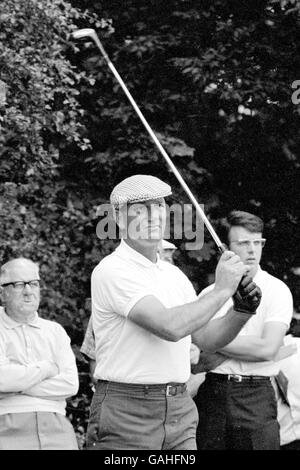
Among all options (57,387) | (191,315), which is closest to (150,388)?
(191,315)

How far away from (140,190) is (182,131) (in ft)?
15.5

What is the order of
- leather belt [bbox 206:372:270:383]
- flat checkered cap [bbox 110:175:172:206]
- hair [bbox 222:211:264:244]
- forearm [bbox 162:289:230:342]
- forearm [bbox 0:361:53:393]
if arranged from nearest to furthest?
forearm [bbox 162:289:230:342]
flat checkered cap [bbox 110:175:172:206]
forearm [bbox 0:361:53:393]
leather belt [bbox 206:372:270:383]
hair [bbox 222:211:264:244]

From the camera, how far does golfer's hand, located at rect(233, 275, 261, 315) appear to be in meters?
4.50

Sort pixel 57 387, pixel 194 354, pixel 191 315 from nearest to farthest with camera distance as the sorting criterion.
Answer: pixel 191 315 < pixel 57 387 < pixel 194 354

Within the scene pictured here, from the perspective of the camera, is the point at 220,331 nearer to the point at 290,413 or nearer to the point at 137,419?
the point at 137,419

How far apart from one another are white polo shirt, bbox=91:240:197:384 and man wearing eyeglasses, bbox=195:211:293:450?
1.35 meters

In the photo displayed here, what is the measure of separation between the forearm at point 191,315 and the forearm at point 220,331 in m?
0.32

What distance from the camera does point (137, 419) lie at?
14.4ft

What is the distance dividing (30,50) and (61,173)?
205 centimetres

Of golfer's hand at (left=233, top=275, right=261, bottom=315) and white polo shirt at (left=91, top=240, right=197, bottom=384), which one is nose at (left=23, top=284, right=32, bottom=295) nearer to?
white polo shirt at (left=91, top=240, right=197, bottom=384)

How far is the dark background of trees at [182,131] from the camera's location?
8781mm

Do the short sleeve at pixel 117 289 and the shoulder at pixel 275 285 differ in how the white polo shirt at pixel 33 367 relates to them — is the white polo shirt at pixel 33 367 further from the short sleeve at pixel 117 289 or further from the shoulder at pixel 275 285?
the shoulder at pixel 275 285

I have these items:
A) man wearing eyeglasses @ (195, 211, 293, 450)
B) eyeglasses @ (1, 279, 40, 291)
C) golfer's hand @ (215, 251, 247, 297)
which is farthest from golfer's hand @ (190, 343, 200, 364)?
golfer's hand @ (215, 251, 247, 297)

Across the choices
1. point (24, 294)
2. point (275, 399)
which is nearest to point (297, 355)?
point (275, 399)
